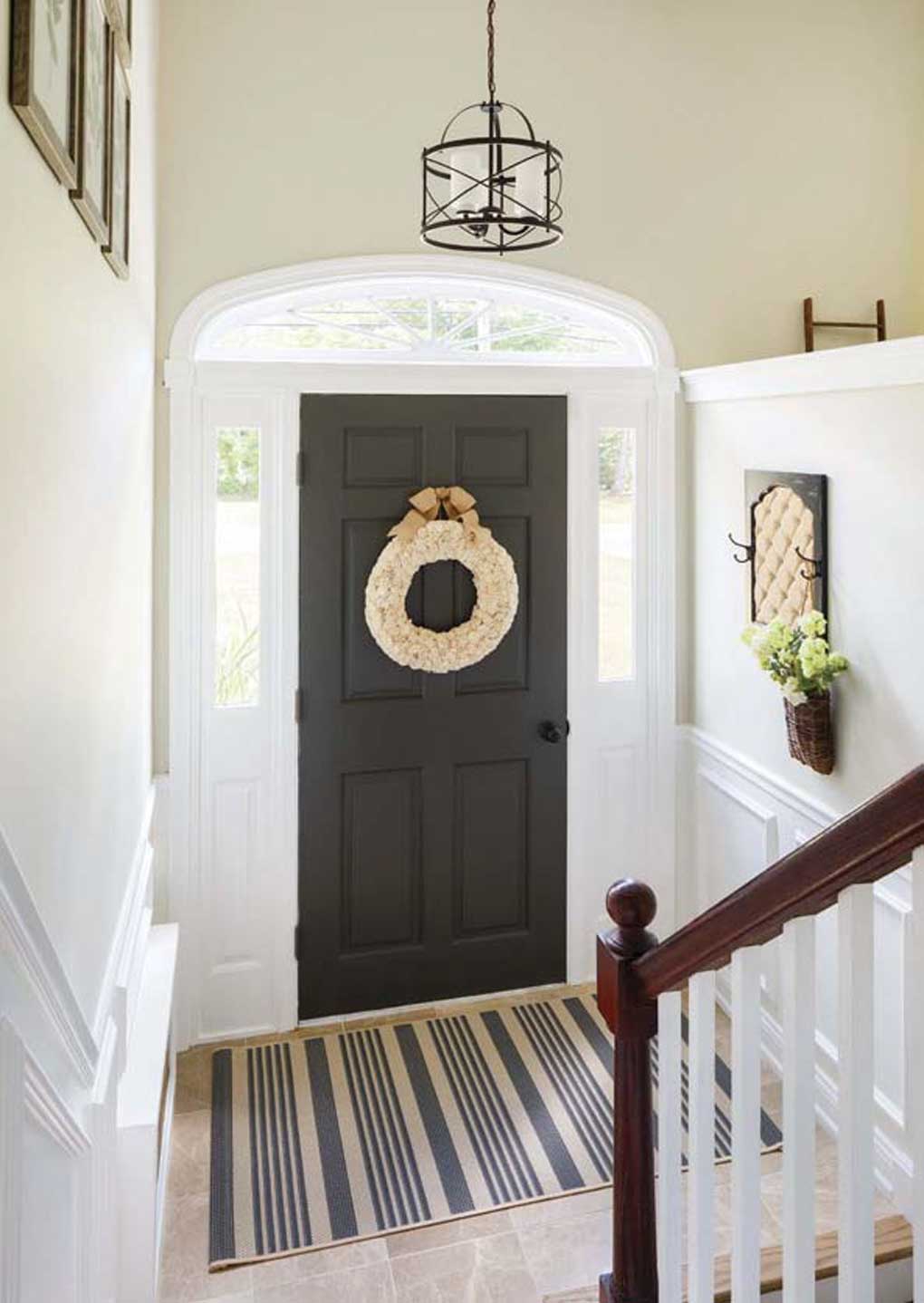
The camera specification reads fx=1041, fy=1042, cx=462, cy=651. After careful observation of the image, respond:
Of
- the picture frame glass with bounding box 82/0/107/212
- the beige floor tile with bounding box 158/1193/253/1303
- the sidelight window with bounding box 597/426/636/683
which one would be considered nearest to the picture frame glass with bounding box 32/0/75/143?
the picture frame glass with bounding box 82/0/107/212

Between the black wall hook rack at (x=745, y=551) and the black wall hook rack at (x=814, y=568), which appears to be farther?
the black wall hook rack at (x=745, y=551)

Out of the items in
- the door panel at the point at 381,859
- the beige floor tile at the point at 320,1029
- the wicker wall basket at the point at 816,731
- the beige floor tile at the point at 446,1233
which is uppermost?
the wicker wall basket at the point at 816,731

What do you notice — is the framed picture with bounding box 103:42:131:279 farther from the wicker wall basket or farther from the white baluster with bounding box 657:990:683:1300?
the wicker wall basket

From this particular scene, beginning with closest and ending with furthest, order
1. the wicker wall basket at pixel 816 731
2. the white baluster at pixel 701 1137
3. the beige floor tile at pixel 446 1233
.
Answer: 1. the white baluster at pixel 701 1137
2. the beige floor tile at pixel 446 1233
3. the wicker wall basket at pixel 816 731

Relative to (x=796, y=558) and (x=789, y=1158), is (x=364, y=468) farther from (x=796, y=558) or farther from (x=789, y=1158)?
(x=789, y=1158)

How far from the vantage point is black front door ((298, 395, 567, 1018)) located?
3.59 meters

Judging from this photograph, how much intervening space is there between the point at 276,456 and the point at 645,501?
1.36m

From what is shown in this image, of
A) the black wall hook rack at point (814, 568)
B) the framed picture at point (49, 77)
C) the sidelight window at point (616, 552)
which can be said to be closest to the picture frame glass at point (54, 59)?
the framed picture at point (49, 77)

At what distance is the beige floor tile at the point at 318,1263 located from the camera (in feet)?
8.23

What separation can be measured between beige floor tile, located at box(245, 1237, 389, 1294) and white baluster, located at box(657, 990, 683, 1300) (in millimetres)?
1311

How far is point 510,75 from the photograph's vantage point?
11.8 feet

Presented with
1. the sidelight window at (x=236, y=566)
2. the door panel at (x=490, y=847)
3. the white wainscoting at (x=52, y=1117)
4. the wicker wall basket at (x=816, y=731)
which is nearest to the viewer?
the white wainscoting at (x=52, y=1117)

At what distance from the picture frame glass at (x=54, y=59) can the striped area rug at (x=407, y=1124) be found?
2506 millimetres

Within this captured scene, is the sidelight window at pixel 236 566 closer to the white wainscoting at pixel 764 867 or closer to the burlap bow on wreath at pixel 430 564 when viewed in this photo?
the burlap bow on wreath at pixel 430 564
